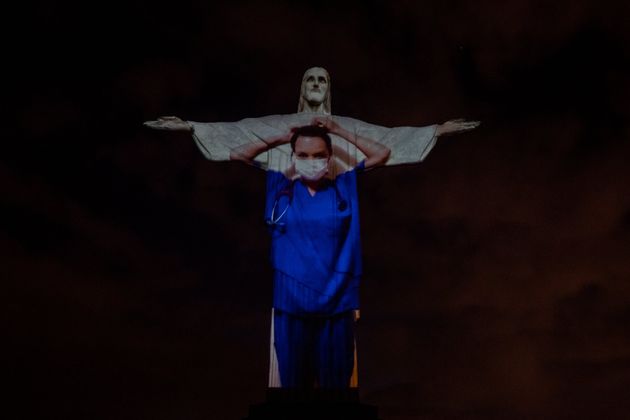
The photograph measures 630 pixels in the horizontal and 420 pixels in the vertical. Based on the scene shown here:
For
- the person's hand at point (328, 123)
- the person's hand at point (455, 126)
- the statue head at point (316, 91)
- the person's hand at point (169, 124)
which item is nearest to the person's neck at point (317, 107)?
the statue head at point (316, 91)

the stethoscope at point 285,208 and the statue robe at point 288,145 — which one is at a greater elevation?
the statue robe at point 288,145

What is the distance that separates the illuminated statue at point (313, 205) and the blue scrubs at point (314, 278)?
0.04ft

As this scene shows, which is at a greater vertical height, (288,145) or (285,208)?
(288,145)

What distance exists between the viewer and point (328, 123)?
9828mm

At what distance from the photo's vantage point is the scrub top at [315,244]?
8773mm

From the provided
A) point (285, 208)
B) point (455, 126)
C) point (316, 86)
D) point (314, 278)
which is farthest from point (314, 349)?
point (316, 86)

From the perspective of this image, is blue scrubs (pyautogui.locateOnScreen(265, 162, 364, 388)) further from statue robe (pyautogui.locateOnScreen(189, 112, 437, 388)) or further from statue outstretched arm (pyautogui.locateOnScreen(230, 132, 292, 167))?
statue outstretched arm (pyautogui.locateOnScreen(230, 132, 292, 167))

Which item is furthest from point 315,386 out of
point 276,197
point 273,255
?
point 276,197

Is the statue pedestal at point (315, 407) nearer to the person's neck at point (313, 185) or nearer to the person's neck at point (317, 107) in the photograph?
the person's neck at point (313, 185)

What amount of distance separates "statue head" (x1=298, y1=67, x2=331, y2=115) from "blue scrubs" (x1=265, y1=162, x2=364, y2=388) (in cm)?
117

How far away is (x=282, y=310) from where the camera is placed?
8766mm

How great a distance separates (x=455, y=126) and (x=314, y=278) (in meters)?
2.84

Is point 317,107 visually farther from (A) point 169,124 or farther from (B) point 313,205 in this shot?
(A) point 169,124

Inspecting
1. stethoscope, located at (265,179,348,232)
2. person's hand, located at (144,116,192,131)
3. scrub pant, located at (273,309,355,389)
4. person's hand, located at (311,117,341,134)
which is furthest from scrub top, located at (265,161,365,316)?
person's hand, located at (144,116,192,131)
